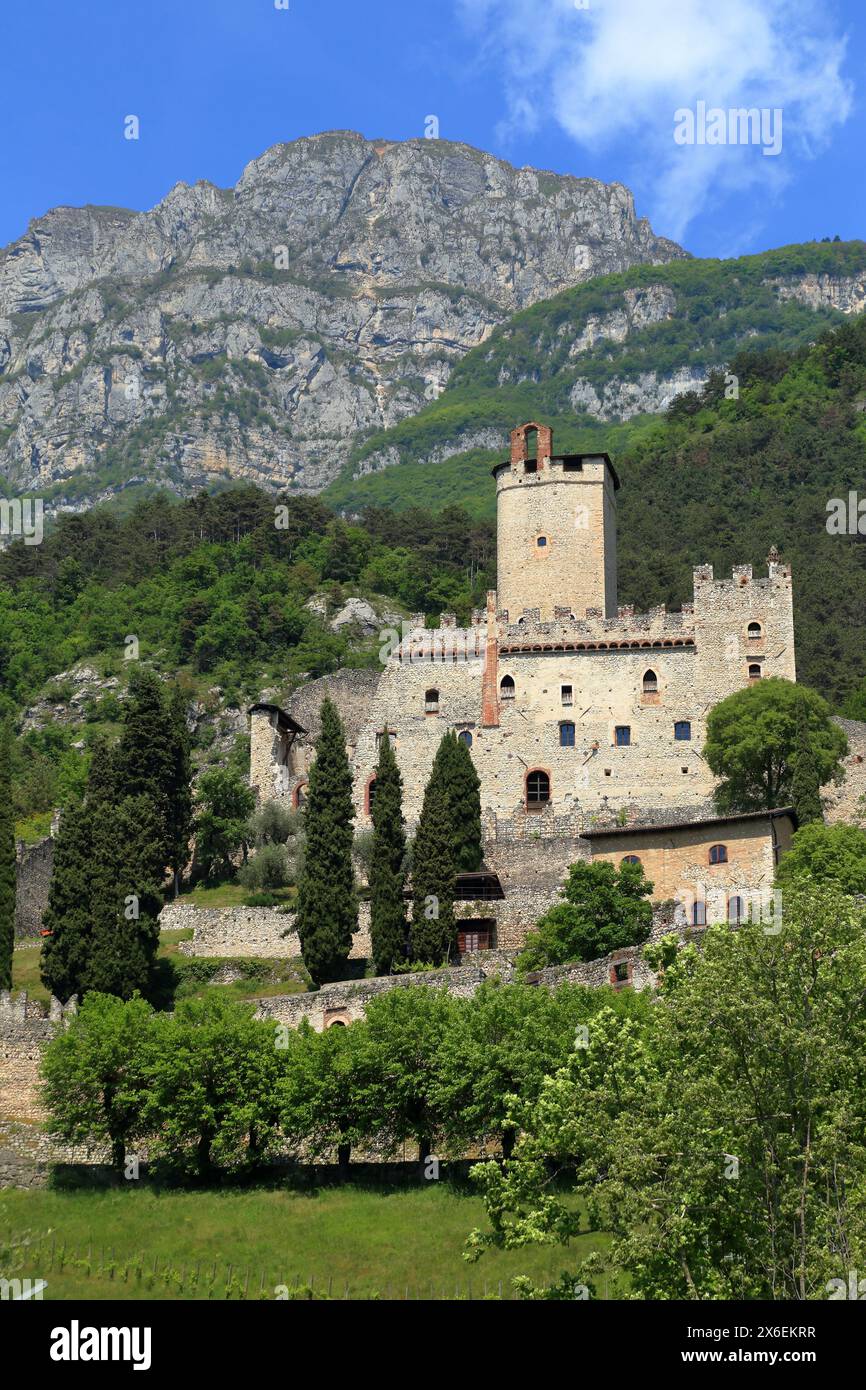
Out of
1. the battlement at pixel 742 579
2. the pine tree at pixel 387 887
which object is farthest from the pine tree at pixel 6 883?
the battlement at pixel 742 579

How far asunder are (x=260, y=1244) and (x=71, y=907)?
56.7ft

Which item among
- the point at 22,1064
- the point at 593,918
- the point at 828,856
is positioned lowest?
the point at 22,1064

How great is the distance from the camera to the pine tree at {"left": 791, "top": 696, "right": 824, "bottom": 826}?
54.8 metres

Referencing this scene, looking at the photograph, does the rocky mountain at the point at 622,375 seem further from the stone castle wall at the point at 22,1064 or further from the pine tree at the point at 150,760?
the stone castle wall at the point at 22,1064

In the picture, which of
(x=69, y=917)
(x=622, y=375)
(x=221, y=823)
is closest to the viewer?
(x=69, y=917)

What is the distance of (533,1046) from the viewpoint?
39.6m

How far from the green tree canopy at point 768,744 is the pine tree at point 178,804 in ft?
64.9

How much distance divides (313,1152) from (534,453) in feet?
136

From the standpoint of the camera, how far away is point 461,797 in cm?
5812

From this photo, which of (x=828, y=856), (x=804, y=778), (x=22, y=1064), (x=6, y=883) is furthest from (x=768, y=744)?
(x=22, y=1064)

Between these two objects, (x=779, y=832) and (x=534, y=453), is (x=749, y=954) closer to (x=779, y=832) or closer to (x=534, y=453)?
(x=779, y=832)

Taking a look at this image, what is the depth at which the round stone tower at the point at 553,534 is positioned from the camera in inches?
2749

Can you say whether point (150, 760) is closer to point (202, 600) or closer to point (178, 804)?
point (178, 804)
